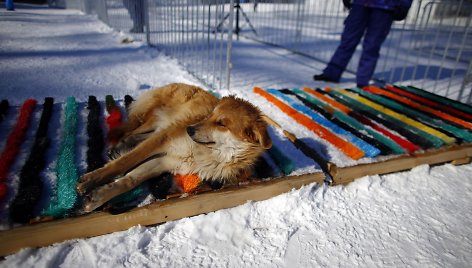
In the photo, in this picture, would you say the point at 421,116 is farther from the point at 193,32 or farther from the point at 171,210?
the point at 193,32

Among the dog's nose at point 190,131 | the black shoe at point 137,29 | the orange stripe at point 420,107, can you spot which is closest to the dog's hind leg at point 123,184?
the dog's nose at point 190,131

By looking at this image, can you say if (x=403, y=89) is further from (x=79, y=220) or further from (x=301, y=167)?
(x=79, y=220)

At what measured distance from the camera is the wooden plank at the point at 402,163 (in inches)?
97.1

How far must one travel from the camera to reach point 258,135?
212 cm

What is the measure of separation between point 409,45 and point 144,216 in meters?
8.13

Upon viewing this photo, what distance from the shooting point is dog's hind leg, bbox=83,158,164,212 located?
1817 millimetres

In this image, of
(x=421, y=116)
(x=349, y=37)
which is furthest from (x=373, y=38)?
(x=421, y=116)

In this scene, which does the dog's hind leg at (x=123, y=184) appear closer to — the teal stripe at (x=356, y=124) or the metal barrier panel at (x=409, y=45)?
the teal stripe at (x=356, y=124)

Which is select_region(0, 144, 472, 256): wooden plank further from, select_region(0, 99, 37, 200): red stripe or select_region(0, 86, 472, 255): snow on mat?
select_region(0, 99, 37, 200): red stripe

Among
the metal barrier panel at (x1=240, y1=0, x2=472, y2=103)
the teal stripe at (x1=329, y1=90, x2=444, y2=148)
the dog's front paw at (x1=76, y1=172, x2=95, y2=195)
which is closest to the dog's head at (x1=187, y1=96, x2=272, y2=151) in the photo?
the dog's front paw at (x1=76, y1=172, x2=95, y2=195)

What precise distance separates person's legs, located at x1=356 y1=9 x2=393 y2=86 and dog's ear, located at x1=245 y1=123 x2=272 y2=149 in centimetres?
344

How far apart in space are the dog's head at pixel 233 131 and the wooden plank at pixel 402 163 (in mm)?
781

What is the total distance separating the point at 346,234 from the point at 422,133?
1911 mm

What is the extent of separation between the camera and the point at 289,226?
6.54 ft
